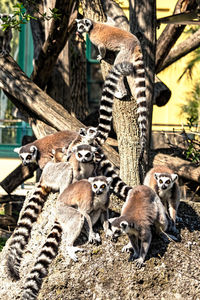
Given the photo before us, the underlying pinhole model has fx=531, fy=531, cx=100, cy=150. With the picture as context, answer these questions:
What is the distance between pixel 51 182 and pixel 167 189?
1.24 meters

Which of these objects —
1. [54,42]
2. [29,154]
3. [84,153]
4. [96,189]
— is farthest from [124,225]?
[54,42]

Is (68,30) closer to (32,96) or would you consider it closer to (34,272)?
(32,96)

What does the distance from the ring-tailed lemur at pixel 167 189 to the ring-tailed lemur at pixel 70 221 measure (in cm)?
57

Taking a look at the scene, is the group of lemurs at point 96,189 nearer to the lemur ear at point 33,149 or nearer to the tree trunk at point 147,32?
the lemur ear at point 33,149

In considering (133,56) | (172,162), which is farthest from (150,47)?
(172,162)

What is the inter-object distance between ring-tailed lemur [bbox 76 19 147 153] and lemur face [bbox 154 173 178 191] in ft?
Result: 2.05

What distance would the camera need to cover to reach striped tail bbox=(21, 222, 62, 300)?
4828 millimetres

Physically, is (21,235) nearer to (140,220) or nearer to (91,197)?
(91,197)

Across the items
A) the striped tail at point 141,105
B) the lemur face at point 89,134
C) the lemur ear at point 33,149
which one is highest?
the striped tail at point 141,105

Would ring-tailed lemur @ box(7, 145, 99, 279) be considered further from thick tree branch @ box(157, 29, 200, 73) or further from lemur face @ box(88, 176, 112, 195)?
thick tree branch @ box(157, 29, 200, 73)

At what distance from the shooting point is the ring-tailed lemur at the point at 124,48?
19.0ft

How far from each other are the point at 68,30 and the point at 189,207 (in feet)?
11.0

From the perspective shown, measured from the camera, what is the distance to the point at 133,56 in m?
6.07

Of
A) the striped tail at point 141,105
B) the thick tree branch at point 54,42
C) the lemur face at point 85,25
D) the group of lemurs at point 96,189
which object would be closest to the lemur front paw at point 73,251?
the group of lemurs at point 96,189
